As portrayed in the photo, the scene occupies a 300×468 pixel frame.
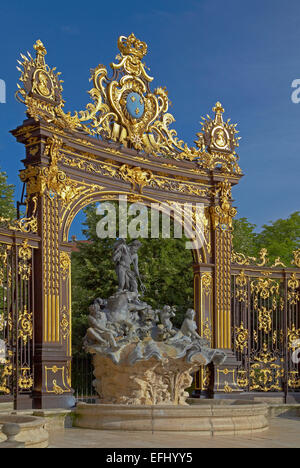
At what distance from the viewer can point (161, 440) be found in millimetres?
10867

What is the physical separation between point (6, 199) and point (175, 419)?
12.0m

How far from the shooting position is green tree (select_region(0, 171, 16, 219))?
69.5 feet

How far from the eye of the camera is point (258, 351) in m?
17.6

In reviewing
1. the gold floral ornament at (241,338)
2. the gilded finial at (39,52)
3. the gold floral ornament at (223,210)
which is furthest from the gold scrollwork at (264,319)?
the gilded finial at (39,52)

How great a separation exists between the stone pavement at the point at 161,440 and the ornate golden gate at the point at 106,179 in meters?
2.16

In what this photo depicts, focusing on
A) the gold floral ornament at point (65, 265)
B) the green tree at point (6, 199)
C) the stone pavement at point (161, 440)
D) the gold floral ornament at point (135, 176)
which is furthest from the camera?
the green tree at point (6, 199)

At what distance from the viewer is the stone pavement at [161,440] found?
10.4 meters

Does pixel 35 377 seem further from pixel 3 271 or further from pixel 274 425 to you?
pixel 274 425

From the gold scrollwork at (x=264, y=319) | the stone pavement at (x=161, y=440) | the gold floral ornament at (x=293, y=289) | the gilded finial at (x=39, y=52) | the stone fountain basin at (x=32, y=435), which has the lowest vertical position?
the stone pavement at (x=161, y=440)

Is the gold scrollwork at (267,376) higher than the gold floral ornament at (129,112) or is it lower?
lower

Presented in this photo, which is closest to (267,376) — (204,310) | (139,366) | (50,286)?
(204,310)

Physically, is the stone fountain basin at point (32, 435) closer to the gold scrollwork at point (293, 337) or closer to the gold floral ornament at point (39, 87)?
the gold floral ornament at point (39, 87)
